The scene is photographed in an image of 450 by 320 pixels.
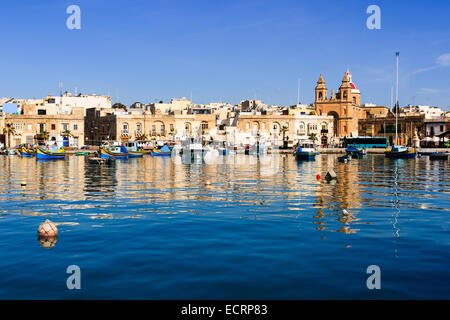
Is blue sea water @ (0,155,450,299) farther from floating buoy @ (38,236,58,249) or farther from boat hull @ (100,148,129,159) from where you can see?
boat hull @ (100,148,129,159)

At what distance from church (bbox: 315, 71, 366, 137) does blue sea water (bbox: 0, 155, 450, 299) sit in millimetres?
94173

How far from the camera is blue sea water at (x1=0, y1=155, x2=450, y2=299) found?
972 cm

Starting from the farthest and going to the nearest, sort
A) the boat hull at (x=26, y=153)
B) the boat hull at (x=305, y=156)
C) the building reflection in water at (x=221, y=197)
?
the boat hull at (x=26, y=153)
the boat hull at (x=305, y=156)
the building reflection in water at (x=221, y=197)

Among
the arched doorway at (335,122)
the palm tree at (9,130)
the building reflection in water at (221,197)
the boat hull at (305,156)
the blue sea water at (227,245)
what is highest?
the arched doorway at (335,122)

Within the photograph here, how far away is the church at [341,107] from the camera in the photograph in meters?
116

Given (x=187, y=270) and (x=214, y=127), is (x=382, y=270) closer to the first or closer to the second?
(x=187, y=270)

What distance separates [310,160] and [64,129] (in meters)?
53.8

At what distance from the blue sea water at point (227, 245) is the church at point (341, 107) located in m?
94.2

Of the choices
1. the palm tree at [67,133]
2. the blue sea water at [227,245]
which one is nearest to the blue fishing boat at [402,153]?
the blue sea water at [227,245]

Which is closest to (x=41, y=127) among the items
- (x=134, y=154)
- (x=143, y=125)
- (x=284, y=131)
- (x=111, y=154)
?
(x=143, y=125)

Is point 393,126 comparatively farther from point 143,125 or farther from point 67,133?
point 67,133

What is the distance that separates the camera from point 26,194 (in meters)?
24.9

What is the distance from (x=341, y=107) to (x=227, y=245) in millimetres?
107984

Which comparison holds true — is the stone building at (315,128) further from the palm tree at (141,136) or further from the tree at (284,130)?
the palm tree at (141,136)
